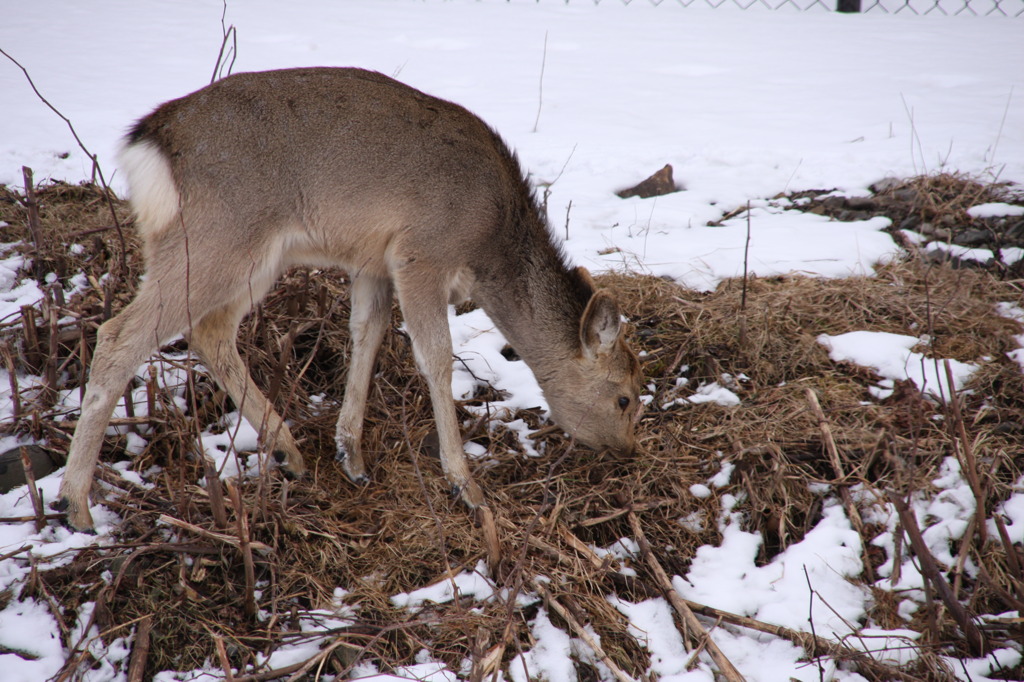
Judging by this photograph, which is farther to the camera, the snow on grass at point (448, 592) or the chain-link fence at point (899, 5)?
the chain-link fence at point (899, 5)

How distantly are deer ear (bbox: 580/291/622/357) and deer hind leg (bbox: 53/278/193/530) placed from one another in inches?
80.2

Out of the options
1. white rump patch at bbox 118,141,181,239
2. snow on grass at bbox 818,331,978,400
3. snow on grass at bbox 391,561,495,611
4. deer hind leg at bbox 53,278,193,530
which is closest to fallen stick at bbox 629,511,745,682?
snow on grass at bbox 391,561,495,611

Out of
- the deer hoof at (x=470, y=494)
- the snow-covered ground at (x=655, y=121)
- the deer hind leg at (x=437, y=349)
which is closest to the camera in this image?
the snow-covered ground at (x=655, y=121)

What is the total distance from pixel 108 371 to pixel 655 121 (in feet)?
23.5

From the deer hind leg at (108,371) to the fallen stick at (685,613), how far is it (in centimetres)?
251

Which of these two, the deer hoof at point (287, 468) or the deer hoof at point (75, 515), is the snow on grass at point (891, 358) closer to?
the deer hoof at point (287, 468)

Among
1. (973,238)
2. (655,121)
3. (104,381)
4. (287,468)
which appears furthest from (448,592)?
(655,121)

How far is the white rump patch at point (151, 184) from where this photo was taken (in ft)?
12.1

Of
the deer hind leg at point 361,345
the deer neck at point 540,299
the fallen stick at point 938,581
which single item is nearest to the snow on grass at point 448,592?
the deer hind leg at point 361,345

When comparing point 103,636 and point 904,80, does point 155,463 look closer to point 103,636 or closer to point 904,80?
point 103,636

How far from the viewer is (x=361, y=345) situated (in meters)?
4.59

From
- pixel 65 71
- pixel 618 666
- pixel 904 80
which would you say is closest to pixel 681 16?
pixel 904 80

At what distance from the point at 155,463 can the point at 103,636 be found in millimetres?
1099

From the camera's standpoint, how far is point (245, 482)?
4102 mm
